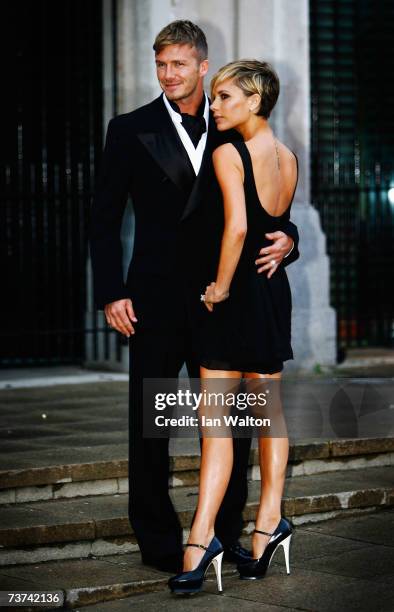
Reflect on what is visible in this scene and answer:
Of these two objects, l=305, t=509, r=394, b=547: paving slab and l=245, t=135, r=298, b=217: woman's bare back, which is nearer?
l=245, t=135, r=298, b=217: woman's bare back

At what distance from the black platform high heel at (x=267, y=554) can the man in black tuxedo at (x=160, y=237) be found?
286mm

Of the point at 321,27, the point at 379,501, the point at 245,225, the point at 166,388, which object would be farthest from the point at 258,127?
the point at 321,27

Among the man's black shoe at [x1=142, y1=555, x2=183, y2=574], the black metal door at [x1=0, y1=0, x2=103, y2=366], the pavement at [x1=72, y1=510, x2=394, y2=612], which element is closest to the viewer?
the pavement at [x1=72, y1=510, x2=394, y2=612]

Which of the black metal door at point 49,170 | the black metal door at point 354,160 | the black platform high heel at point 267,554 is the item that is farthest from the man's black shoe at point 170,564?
the black metal door at point 354,160

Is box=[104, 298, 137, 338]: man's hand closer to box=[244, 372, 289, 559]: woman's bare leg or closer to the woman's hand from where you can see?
the woman's hand

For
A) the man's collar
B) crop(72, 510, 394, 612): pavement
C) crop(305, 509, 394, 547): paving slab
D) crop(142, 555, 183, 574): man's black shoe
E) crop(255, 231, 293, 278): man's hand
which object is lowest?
crop(72, 510, 394, 612): pavement

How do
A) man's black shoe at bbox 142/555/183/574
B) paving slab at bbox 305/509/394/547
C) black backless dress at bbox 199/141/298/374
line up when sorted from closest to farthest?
black backless dress at bbox 199/141/298/374 → man's black shoe at bbox 142/555/183/574 → paving slab at bbox 305/509/394/547

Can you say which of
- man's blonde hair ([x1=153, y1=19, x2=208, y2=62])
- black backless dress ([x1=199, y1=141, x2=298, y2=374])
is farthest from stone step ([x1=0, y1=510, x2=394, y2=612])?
man's blonde hair ([x1=153, y1=19, x2=208, y2=62])

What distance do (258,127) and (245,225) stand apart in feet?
1.37

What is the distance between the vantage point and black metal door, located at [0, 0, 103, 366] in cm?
1147

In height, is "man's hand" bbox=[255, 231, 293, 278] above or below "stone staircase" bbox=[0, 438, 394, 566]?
above

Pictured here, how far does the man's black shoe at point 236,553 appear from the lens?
554 cm

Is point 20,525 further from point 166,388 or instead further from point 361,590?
point 361,590

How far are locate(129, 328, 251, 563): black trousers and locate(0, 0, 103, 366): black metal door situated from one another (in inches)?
215
